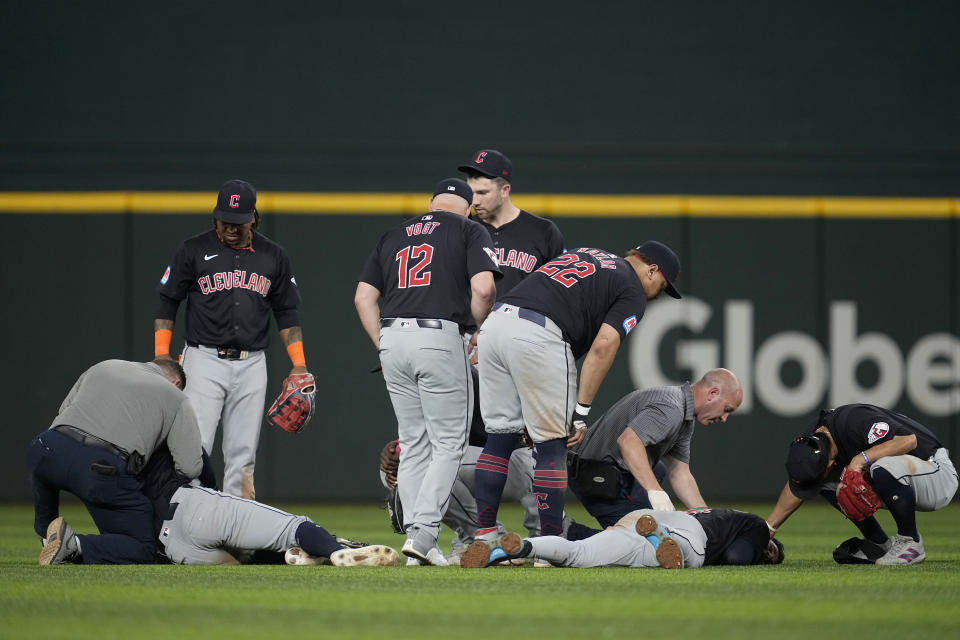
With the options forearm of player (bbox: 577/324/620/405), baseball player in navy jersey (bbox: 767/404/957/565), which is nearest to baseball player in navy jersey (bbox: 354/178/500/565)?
forearm of player (bbox: 577/324/620/405)

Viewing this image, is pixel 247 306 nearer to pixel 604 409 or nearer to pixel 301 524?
pixel 301 524

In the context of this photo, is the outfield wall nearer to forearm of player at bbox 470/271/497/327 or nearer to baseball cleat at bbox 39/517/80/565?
forearm of player at bbox 470/271/497/327

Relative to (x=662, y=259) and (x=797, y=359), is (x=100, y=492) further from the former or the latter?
(x=797, y=359)

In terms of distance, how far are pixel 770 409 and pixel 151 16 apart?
7181 mm

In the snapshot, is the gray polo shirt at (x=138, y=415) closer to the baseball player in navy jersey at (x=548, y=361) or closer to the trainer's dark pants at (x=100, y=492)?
the trainer's dark pants at (x=100, y=492)

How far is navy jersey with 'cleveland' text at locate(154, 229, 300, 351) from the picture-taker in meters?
8.15

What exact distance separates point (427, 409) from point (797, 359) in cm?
695

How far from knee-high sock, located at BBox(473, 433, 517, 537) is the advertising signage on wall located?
6.30m

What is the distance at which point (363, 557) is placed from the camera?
605cm

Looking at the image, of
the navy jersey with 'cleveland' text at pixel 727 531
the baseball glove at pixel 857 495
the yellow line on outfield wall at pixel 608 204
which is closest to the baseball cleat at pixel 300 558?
the navy jersey with 'cleveland' text at pixel 727 531

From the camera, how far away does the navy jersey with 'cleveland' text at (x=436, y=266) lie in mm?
6461

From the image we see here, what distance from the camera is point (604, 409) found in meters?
12.3

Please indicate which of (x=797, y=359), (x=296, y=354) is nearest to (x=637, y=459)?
(x=296, y=354)

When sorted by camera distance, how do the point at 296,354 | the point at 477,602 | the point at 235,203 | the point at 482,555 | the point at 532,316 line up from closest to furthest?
the point at 477,602 < the point at 482,555 < the point at 532,316 < the point at 235,203 < the point at 296,354
